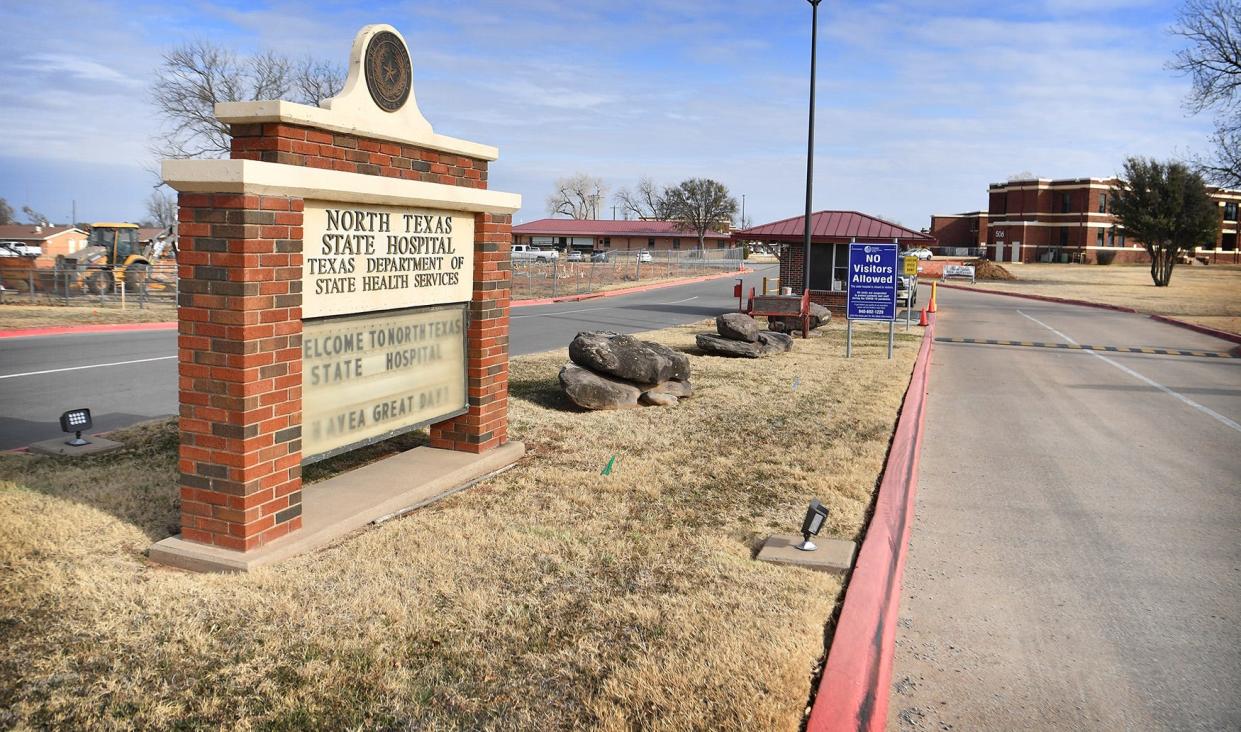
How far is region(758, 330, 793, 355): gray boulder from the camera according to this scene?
16.6 metres

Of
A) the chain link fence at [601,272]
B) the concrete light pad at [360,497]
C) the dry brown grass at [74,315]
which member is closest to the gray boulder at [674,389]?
the concrete light pad at [360,497]

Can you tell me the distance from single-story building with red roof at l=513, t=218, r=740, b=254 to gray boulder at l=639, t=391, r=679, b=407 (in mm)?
91837

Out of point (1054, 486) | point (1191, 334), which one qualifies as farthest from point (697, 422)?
point (1191, 334)

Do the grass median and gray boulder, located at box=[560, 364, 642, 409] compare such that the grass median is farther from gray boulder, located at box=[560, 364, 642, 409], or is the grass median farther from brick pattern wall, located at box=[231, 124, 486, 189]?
brick pattern wall, located at box=[231, 124, 486, 189]

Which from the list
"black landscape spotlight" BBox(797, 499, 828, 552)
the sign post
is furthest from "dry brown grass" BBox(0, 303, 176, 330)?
"black landscape spotlight" BBox(797, 499, 828, 552)

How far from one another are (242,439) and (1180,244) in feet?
198

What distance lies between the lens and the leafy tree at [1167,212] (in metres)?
53.9

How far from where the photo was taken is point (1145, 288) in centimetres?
5244

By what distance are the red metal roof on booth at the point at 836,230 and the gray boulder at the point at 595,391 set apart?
620 inches

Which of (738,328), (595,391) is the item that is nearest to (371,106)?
(595,391)

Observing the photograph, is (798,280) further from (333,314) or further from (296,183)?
(296,183)

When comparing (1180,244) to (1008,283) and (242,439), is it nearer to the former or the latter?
(1008,283)

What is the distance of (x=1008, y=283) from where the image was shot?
5956 centimetres

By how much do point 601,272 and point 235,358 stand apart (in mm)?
48463
